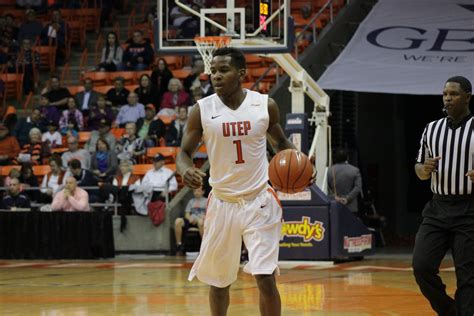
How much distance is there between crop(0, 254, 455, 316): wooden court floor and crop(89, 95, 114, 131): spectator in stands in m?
4.98

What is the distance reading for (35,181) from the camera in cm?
2092

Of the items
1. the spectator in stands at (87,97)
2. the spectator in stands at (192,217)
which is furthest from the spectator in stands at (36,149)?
the spectator in stands at (192,217)

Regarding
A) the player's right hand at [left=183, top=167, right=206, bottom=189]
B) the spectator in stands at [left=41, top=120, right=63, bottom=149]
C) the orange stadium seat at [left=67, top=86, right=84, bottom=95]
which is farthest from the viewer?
the orange stadium seat at [left=67, top=86, right=84, bottom=95]

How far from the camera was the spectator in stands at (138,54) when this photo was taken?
79.5 ft

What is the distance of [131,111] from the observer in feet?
73.0

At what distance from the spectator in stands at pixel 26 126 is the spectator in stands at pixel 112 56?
238 cm

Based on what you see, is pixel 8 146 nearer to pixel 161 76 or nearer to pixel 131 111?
pixel 131 111

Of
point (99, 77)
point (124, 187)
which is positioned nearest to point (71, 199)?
point (124, 187)

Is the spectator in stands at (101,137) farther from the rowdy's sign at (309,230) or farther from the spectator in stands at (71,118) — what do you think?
the rowdy's sign at (309,230)

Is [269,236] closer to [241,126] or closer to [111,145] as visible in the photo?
[241,126]

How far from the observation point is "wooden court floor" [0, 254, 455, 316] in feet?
34.9

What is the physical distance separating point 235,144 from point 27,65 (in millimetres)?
18610

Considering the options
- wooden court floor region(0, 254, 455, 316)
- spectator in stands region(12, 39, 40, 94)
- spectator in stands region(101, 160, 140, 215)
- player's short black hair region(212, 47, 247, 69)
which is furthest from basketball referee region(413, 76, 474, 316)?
spectator in stands region(12, 39, 40, 94)

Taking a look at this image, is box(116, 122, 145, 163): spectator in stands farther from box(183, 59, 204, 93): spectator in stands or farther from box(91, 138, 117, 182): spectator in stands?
box(183, 59, 204, 93): spectator in stands
